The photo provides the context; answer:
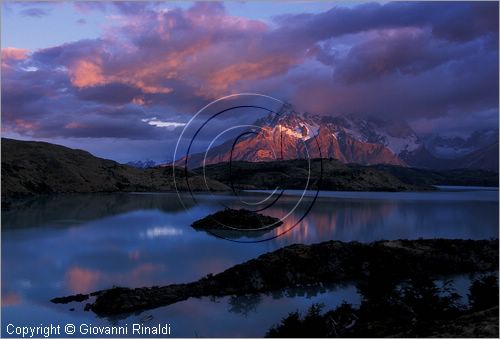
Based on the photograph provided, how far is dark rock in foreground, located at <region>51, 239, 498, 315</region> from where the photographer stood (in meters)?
34.6

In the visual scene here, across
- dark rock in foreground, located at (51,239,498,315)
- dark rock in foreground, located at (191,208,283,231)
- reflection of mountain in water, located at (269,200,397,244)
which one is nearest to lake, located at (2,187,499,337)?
reflection of mountain in water, located at (269,200,397,244)

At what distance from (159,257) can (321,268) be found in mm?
20227

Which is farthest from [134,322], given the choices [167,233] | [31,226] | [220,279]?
[31,226]

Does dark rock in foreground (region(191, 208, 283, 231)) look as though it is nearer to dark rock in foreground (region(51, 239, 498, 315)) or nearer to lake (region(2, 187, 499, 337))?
lake (region(2, 187, 499, 337))

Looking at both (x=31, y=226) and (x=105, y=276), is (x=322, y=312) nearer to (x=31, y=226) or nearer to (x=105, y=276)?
(x=105, y=276)

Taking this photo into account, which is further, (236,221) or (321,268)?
(236,221)

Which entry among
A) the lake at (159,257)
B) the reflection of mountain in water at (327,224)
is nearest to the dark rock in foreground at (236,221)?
the lake at (159,257)

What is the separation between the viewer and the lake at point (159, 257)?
31.8 meters

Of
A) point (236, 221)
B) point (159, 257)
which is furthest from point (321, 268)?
point (236, 221)

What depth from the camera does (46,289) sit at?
126ft

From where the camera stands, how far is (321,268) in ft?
141

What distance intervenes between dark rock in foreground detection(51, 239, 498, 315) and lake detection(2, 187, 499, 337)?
4.86 ft

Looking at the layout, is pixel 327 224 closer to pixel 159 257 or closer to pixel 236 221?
pixel 236 221

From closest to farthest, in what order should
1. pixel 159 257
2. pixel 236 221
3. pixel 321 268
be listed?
pixel 321 268 → pixel 159 257 → pixel 236 221
